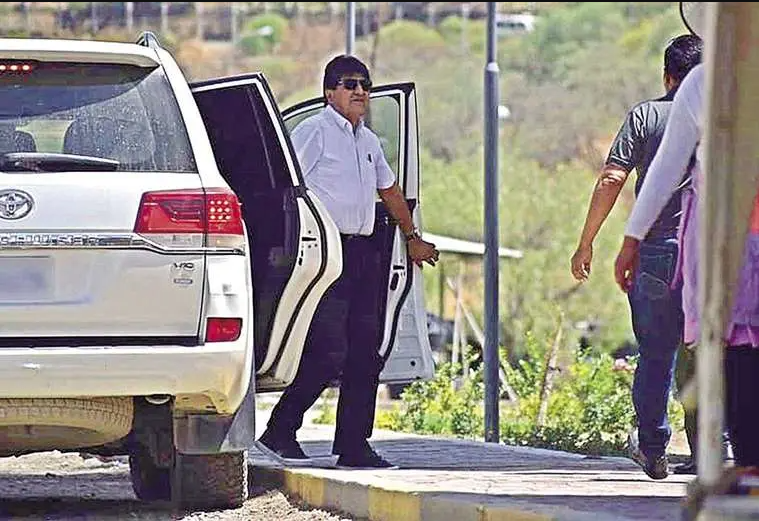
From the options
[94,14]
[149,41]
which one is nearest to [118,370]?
[149,41]

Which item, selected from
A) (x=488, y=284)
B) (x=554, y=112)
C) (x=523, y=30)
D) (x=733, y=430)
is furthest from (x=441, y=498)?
(x=523, y=30)

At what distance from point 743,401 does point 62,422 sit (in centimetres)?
279

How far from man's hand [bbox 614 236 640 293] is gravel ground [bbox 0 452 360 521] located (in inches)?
67.8

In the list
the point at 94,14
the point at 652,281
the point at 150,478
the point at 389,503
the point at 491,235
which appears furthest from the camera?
the point at 94,14

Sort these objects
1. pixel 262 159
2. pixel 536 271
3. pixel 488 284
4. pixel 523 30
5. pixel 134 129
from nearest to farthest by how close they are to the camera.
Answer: pixel 134 129 → pixel 262 159 → pixel 488 284 → pixel 536 271 → pixel 523 30

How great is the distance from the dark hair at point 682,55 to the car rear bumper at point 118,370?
2266 mm

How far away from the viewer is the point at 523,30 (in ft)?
311

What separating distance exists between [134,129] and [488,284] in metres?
5.18

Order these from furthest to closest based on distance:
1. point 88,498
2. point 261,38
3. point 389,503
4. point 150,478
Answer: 1. point 261,38
2. point 88,498
3. point 150,478
4. point 389,503

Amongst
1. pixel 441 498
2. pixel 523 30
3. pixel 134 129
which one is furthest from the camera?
pixel 523 30

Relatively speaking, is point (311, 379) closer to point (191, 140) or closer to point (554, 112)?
point (191, 140)

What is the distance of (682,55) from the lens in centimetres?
782

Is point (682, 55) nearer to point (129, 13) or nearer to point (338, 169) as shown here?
point (338, 169)

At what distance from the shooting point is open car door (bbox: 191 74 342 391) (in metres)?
7.96
